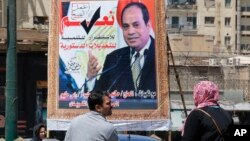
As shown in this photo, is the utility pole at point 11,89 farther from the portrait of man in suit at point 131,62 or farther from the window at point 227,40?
the window at point 227,40

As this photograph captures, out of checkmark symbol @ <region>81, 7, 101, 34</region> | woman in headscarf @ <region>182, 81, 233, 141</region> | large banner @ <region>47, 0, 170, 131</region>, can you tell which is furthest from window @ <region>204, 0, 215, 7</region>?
woman in headscarf @ <region>182, 81, 233, 141</region>

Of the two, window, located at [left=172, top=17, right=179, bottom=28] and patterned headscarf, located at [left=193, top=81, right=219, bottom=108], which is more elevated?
window, located at [left=172, top=17, right=179, bottom=28]

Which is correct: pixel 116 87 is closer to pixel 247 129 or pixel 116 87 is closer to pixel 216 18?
pixel 247 129

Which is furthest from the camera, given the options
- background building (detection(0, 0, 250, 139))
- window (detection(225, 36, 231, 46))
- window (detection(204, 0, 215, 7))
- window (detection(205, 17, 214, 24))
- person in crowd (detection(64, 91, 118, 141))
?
window (detection(225, 36, 231, 46))

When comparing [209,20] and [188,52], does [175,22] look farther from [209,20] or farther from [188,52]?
[188,52]

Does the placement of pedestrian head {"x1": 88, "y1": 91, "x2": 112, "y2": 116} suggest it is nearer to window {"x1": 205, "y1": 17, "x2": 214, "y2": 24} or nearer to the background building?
the background building

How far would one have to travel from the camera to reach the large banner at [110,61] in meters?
12.8

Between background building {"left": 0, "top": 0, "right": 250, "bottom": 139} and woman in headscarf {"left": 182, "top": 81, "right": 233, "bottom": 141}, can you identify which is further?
background building {"left": 0, "top": 0, "right": 250, "bottom": 139}

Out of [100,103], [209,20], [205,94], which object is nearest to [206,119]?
[205,94]

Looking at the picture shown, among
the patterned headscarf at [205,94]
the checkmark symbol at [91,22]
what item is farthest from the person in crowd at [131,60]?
the patterned headscarf at [205,94]

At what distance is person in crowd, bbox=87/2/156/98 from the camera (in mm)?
12852

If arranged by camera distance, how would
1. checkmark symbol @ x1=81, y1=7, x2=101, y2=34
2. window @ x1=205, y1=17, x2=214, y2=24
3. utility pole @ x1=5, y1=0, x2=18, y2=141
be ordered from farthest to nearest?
window @ x1=205, y1=17, x2=214, y2=24 → checkmark symbol @ x1=81, y1=7, x2=101, y2=34 → utility pole @ x1=5, y1=0, x2=18, y2=141

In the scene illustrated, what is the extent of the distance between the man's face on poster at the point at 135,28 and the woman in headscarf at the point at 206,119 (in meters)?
7.23

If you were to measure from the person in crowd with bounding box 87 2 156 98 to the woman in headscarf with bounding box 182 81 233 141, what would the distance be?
23.7ft
